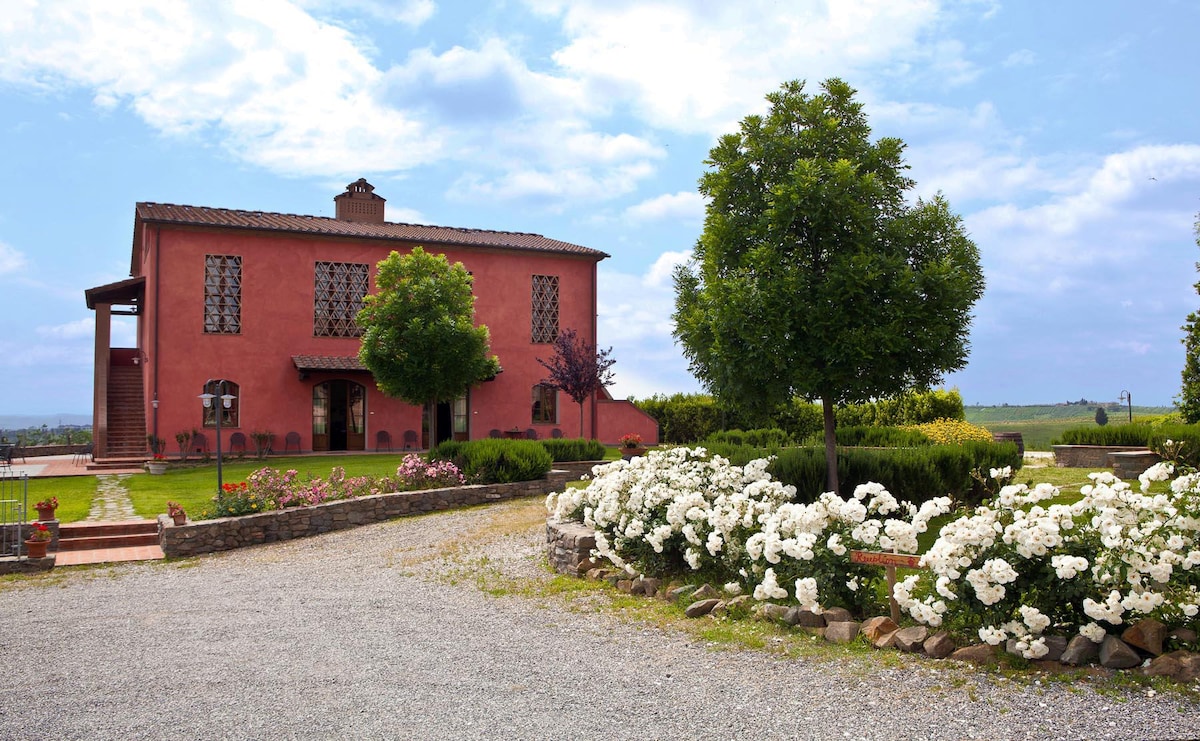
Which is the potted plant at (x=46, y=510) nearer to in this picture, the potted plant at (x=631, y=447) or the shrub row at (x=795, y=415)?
the potted plant at (x=631, y=447)

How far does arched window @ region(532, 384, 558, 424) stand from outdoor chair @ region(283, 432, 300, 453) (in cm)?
728

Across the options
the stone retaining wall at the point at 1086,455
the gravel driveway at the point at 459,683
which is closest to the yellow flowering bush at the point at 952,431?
the stone retaining wall at the point at 1086,455

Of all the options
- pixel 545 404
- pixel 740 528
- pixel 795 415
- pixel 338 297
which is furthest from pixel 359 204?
pixel 740 528

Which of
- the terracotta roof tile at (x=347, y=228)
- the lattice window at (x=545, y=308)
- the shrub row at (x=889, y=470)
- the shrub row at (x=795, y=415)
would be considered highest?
the terracotta roof tile at (x=347, y=228)

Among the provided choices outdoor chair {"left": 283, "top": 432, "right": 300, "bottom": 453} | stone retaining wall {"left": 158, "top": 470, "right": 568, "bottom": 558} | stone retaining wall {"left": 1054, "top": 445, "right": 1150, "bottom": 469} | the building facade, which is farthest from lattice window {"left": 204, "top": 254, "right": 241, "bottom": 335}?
stone retaining wall {"left": 1054, "top": 445, "right": 1150, "bottom": 469}

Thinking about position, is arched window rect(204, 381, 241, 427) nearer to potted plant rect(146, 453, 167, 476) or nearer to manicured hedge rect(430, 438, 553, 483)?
potted plant rect(146, 453, 167, 476)

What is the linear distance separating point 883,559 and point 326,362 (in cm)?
2164

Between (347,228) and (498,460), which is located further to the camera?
(347,228)

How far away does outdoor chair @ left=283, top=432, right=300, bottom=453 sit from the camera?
24797 mm

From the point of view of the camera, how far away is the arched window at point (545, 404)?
91.4ft

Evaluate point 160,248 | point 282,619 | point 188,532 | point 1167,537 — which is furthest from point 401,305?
point 1167,537

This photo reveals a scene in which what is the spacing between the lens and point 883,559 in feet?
18.9

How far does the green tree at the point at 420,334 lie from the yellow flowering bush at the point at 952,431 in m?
11.7

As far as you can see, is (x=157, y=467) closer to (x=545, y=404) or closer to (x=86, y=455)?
(x=86, y=455)
